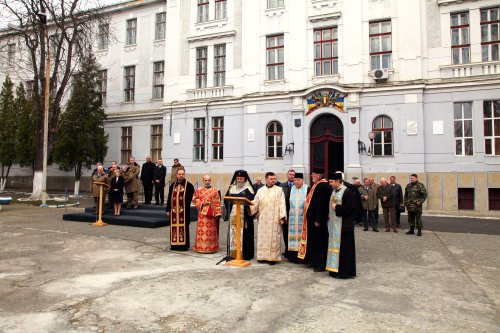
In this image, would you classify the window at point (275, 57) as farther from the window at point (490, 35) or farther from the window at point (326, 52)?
the window at point (490, 35)

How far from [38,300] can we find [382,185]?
10308mm

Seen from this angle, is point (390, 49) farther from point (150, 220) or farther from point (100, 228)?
point (100, 228)

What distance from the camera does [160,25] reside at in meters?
25.4

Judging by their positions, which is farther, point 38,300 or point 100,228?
point 100,228

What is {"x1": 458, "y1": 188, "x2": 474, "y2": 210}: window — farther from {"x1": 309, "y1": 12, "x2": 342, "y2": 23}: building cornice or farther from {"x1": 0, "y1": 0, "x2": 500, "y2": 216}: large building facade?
{"x1": 309, "y1": 12, "x2": 342, "y2": 23}: building cornice

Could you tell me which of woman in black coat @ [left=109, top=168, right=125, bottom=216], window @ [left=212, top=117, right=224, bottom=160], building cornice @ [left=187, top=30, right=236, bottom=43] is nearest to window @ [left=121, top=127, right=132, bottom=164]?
window @ [left=212, top=117, right=224, bottom=160]

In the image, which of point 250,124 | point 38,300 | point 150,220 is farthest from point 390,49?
point 38,300

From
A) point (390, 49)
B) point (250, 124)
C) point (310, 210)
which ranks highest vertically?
point (390, 49)

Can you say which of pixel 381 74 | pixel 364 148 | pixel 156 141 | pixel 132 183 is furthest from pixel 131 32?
pixel 364 148

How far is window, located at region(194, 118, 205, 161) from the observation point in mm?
22016

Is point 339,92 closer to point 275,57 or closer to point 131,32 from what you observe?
point 275,57

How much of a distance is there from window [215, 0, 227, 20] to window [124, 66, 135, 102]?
772 cm

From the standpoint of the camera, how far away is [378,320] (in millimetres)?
4375

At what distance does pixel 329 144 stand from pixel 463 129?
19.8 ft
